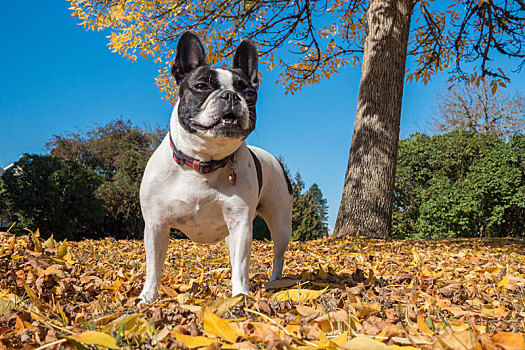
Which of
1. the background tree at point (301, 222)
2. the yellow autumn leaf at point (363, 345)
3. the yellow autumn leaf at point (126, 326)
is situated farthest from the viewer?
the background tree at point (301, 222)

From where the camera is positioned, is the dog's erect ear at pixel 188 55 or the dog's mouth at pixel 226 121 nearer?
the dog's mouth at pixel 226 121

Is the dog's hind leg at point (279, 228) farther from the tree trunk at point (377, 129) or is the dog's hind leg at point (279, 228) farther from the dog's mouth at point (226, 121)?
the tree trunk at point (377, 129)

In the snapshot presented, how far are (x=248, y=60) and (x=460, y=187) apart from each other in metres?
11.6

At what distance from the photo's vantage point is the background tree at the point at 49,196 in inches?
411

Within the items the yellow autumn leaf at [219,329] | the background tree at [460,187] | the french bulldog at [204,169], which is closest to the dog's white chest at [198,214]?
the french bulldog at [204,169]

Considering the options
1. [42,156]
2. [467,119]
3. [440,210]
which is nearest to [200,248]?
[42,156]

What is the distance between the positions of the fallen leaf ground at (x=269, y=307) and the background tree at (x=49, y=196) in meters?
6.78

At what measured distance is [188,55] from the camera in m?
2.75

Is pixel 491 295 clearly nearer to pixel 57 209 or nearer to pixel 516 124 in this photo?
pixel 57 209

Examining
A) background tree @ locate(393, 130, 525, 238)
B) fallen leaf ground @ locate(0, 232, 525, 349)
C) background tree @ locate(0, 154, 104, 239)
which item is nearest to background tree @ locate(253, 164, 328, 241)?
background tree @ locate(393, 130, 525, 238)

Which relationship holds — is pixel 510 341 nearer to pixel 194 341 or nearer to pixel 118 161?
pixel 194 341

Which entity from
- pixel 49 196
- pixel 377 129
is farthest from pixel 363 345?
pixel 49 196

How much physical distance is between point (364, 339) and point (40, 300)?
7.29 feet

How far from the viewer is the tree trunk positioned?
7.38 metres
